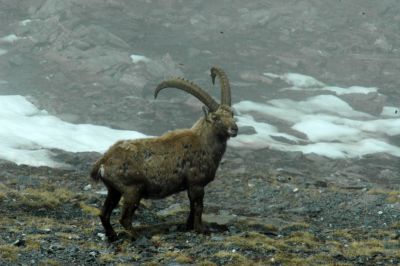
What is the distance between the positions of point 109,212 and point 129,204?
26.0 inches

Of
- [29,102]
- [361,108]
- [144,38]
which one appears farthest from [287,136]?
[144,38]

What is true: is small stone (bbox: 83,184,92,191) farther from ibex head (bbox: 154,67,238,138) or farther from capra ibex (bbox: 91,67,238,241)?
ibex head (bbox: 154,67,238,138)

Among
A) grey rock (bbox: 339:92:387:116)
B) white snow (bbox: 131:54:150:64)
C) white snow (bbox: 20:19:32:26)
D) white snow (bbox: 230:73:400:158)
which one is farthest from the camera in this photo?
white snow (bbox: 20:19:32:26)

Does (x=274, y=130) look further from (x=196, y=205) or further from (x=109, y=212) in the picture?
(x=109, y=212)

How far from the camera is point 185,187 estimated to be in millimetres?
14727

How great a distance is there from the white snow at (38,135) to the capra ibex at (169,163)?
66.0 ft

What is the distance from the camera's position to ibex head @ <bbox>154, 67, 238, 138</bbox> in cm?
1456

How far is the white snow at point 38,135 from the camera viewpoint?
35.2 m

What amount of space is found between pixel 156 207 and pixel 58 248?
328 inches

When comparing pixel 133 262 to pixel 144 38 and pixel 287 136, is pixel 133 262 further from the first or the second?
pixel 144 38

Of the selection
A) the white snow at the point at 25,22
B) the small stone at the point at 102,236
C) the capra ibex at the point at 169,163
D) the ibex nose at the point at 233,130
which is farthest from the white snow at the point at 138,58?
the ibex nose at the point at 233,130

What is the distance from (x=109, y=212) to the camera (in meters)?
14.2

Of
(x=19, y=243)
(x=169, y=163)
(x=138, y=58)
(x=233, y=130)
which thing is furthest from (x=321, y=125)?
(x=19, y=243)

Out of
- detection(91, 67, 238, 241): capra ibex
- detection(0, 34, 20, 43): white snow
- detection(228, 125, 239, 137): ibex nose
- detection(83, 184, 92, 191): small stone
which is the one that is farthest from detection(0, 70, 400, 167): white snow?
detection(228, 125, 239, 137): ibex nose
